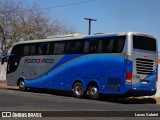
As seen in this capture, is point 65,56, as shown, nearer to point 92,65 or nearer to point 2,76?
point 92,65

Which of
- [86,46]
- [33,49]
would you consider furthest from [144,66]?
[33,49]

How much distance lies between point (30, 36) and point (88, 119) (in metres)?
38.6

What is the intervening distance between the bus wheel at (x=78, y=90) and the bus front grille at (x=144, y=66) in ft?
13.8

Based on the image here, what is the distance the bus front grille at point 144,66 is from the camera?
22641 mm

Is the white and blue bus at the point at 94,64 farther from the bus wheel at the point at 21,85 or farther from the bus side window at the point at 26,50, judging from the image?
the bus wheel at the point at 21,85

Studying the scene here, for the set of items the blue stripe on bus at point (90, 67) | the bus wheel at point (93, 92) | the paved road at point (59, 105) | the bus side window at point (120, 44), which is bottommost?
the paved road at point (59, 105)

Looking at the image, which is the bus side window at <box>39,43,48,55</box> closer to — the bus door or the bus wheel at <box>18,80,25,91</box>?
the bus wheel at <box>18,80,25,91</box>

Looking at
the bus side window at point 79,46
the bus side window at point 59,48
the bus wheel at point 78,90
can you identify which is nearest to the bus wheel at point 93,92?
the bus wheel at point 78,90

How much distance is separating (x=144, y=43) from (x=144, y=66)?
50.6 inches

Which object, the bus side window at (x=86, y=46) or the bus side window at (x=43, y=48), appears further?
the bus side window at (x=43, y=48)

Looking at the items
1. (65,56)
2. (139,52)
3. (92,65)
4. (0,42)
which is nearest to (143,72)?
(139,52)

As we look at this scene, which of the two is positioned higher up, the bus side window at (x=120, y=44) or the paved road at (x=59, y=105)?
the bus side window at (x=120, y=44)

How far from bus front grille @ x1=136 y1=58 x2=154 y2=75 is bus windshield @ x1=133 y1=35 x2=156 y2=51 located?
2.29ft

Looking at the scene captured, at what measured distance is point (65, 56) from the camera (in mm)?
26562
